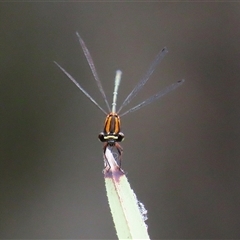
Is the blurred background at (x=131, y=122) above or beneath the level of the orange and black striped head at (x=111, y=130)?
above

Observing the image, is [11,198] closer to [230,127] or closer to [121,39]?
[121,39]

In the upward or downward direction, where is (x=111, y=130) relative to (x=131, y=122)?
downward

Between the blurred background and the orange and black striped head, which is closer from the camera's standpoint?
the orange and black striped head

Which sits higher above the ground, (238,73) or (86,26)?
(86,26)

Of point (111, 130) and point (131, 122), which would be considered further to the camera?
point (131, 122)

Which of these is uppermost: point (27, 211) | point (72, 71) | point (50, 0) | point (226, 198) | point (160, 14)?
point (50, 0)

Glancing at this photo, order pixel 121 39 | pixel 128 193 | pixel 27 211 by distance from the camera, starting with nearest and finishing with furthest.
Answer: pixel 128 193
pixel 27 211
pixel 121 39

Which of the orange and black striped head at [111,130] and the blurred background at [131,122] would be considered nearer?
the orange and black striped head at [111,130]

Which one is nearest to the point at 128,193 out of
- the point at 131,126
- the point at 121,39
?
the point at 131,126
